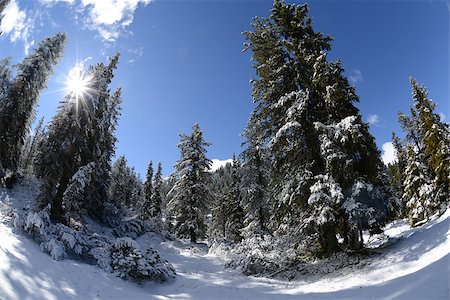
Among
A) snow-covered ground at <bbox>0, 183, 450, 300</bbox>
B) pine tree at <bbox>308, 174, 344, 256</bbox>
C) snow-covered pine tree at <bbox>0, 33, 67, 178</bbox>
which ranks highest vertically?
snow-covered pine tree at <bbox>0, 33, 67, 178</bbox>

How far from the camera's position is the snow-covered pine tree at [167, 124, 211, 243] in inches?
1272

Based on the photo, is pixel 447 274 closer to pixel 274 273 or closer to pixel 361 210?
pixel 361 210

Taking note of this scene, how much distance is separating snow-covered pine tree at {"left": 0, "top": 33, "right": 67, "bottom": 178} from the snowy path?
36.1ft

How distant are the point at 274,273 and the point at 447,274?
27.1 ft

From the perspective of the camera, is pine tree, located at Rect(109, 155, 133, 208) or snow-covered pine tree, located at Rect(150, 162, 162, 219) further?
pine tree, located at Rect(109, 155, 133, 208)

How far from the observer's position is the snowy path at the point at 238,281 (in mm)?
9531

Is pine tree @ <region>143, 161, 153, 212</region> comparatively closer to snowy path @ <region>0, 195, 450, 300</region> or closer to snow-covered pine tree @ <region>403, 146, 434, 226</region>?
snow-covered pine tree @ <region>403, 146, 434, 226</region>

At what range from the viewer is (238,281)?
49.0ft

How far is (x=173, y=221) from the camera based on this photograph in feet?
116

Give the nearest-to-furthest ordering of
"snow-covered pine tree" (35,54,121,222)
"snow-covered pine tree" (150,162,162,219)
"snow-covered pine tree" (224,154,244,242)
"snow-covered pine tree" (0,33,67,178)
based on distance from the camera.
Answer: "snow-covered pine tree" (35,54,121,222) → "snow-covered pine tree" (0,33,67,178) → "snow-covered pine tree" (224,154,244,242) → "snow-covered pine tree" (150,162,162,219)

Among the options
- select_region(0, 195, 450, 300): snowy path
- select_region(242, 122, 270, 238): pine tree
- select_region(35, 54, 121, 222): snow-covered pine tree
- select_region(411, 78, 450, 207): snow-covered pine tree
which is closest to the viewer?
select_region(0, 195, 450, 300): snowy path

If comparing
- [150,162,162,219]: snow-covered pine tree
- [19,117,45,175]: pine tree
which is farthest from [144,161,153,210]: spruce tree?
[19,117,45,175]: pine tree

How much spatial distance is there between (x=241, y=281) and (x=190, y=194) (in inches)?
734

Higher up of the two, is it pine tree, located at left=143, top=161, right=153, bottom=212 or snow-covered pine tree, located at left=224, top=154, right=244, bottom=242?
pine tree, located at left=143, top=161, right=153, bottom=212
